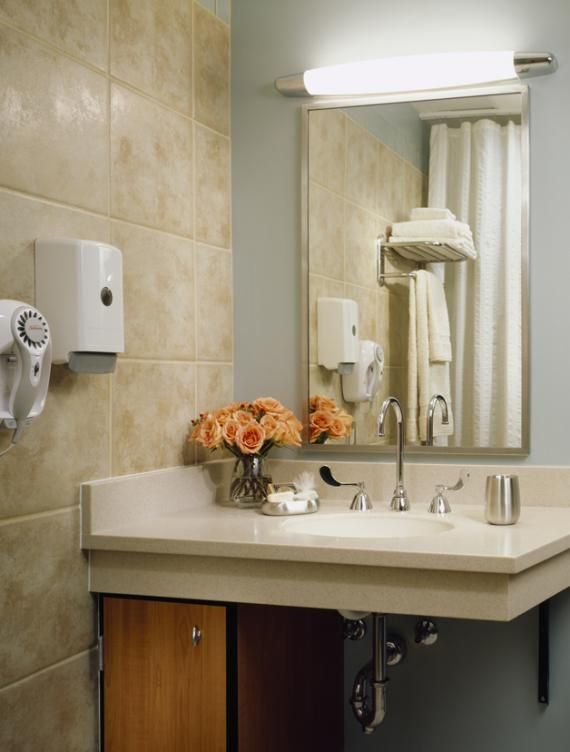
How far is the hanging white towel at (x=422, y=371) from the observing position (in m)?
2.44

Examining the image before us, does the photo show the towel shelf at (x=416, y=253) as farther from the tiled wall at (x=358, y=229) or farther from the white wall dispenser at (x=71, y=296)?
the white wall dispenser at (x=71, y=296)

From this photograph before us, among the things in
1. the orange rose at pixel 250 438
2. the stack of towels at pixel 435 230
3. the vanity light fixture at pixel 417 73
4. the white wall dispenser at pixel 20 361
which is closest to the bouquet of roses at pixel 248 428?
the orange rose at pixel 250 438

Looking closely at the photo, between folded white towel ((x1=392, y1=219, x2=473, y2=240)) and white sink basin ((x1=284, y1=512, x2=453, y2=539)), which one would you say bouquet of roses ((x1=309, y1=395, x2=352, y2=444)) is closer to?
white sink basin ((x1=284, y1=512, x2=453, y2=539))

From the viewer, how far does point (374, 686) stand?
2.27 m

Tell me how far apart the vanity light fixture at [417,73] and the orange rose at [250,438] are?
0.89 meters

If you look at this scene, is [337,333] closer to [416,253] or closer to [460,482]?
[416,253]

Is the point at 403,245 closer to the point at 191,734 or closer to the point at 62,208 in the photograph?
the point at 62,208

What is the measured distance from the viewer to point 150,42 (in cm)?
226

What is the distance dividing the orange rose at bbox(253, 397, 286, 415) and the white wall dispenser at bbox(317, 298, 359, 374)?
197 mm

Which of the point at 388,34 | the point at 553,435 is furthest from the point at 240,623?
the point at 388,34

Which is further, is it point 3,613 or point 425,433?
point 425,433

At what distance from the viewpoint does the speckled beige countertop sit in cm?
177

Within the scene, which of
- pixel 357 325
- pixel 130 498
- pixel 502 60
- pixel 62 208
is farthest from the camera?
pixel 357 325

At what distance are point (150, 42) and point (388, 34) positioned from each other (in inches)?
25.2
